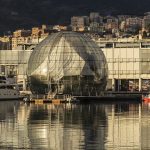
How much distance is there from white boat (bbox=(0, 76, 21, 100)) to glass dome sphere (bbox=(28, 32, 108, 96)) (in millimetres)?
10651

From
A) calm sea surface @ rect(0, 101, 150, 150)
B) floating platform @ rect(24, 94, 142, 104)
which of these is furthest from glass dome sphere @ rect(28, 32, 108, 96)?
calm sea surface @ rect(0, 101, 150, 150)

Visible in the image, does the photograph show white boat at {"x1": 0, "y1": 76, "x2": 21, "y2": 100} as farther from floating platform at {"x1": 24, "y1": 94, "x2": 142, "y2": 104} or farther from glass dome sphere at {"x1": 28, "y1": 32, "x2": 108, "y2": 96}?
floating platform at {"x1": 24, "y1": 94, "x2": 142, "y2": 104}

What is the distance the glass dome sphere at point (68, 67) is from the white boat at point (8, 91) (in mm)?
10651

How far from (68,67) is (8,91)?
18.7m

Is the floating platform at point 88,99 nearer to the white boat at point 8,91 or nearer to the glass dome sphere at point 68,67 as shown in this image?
the glass dome sphere at point 68,67

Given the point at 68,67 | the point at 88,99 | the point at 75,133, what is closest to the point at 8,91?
the point at 68,67

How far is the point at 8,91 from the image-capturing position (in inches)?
5300

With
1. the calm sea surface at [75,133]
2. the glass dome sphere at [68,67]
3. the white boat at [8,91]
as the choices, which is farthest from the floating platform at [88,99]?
the calm sea surface at [75,133]

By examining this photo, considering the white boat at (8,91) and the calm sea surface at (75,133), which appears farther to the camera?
the white boat at (8,91)

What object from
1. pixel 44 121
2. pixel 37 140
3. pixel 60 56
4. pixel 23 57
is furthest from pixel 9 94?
pixel 37 140

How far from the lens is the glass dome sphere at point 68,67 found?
387 ft

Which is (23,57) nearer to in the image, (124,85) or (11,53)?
(11,53)

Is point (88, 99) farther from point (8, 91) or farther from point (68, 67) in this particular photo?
point (8, 91)

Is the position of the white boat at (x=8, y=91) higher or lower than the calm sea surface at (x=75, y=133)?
higher
